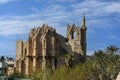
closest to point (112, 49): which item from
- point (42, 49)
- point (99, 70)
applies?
point (99, 70)

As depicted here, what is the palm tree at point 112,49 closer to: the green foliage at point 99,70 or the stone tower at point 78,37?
the green foliage at point 99,70

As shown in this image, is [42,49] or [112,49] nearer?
[112,49]

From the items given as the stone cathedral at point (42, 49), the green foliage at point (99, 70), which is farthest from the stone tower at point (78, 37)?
the green foliage at point (99, 70)

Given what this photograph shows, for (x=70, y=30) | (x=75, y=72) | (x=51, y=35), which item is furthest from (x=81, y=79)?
(x=70, y=30)

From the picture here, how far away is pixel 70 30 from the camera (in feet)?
493

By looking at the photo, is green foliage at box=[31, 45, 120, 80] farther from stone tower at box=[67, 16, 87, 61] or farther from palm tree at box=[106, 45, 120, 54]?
stone tower at box=[67, 16, 87, 61]

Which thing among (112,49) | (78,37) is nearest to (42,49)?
(78,37)

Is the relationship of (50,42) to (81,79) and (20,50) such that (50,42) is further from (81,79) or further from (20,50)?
(81,79)

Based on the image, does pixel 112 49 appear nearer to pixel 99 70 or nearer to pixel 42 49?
pixel 99 70

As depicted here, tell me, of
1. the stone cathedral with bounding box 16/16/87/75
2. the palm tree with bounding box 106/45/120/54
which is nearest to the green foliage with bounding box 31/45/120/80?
the palm tree with bounding box 106/45/120/54

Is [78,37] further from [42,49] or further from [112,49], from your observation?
[112,49]

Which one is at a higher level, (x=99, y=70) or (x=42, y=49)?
(x=42, y=49)

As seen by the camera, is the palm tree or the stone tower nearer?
the palm tree

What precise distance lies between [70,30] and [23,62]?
20421 mm
